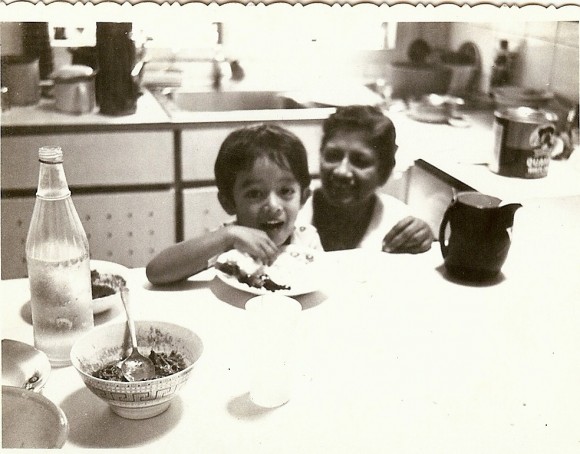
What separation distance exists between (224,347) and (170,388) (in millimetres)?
150

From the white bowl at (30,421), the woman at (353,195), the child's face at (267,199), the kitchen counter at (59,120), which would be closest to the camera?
the white bowl at (30,421)

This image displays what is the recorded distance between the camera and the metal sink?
1875mm

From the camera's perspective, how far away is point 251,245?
97 centimetres

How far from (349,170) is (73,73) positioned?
741mm

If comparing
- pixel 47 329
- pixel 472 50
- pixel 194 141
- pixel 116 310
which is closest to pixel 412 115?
pixel 472 50

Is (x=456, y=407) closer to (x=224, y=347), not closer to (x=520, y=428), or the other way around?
(x=520, y=428)

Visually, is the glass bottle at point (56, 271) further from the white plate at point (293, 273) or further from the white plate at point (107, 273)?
the white plate at point (293, 273)

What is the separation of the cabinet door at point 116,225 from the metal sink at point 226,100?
0.40 metres

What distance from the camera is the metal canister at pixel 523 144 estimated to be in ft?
3.33

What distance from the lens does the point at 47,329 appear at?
679mm

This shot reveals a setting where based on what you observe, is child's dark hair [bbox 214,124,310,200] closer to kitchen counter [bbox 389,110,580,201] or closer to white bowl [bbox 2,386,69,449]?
kitchen counter [bbox 389,110,580,201]

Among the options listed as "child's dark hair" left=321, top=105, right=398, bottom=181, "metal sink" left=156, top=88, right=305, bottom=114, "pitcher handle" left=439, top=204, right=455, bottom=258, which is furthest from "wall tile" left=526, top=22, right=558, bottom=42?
"pitcher handle" left=439, top=204, right=455, bottom=258

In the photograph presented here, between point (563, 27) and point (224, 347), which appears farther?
point (563, 27)

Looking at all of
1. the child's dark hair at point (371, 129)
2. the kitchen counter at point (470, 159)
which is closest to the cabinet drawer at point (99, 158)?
the child's dark hair at point (371, 129)
